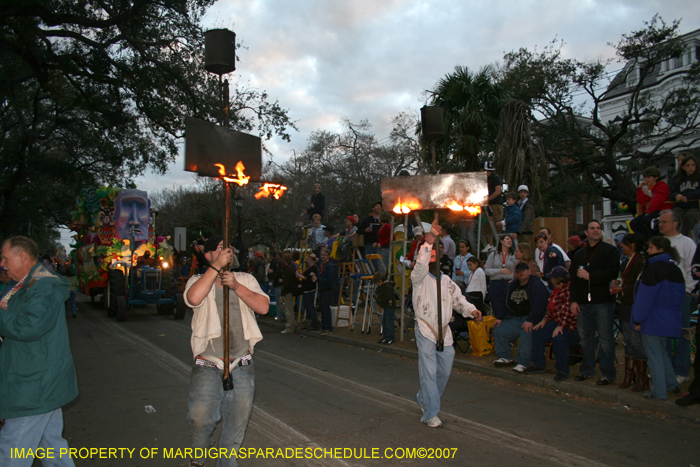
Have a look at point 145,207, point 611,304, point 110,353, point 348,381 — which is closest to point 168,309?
point 145,207

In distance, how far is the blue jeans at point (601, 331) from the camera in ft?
24.1

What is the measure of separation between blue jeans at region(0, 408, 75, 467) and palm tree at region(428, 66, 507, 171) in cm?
1532

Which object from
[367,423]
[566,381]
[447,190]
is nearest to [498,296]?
[566,381]

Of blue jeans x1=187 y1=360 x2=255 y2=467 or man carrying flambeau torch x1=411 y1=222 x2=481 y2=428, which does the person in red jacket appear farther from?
blue jeans x1=187 y1=360 x2=255 y2=467

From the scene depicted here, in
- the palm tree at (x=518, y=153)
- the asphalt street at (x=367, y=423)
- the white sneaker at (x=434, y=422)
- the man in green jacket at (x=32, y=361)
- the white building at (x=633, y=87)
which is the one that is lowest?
the asphalt street at (x=367, y=423)

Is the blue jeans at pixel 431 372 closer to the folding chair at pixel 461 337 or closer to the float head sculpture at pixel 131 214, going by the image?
the folding chair at pixel 461 337

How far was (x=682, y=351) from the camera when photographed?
7051 mm

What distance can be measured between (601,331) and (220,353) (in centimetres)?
586

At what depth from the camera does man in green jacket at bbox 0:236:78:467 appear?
3.45m

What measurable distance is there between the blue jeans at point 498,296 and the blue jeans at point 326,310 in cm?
537

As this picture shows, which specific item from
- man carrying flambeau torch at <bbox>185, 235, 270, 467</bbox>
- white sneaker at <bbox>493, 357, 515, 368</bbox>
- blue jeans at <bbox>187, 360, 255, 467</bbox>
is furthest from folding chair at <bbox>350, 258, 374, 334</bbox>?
blue jeans at <bbox>187, 360, 255, 467</bbox>

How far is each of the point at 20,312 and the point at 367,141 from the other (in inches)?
1413

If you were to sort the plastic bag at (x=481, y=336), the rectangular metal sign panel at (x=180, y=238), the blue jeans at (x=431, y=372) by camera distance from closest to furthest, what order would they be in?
the blue jeans at (x=431, y=372) → the plastic bag at (x=481, y=336) → the rectangular metal sign panel at (x=180, y=238)

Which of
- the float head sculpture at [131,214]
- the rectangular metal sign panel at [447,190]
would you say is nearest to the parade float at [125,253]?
the float head sculpture at [131,214]
